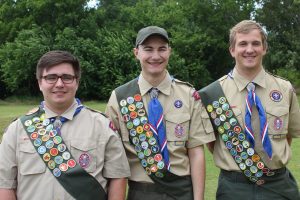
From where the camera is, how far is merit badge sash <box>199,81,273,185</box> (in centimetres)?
355

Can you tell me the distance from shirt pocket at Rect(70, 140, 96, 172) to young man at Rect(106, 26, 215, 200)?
0.49m

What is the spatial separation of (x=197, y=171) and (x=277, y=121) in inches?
28.5

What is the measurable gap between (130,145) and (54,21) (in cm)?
3231

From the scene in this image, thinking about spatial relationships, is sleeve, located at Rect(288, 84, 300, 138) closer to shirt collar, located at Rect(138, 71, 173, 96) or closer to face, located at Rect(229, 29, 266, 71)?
face, located at Rect(229, 29, 266, 71)

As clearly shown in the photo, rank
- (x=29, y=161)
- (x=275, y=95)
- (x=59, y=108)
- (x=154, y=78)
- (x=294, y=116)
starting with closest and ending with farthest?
1. (x=29, y=161)
2. (x=59, y=108)
3. (x=154, y=78)
4. (x=275, y=95)
5. (x=294, y=116)

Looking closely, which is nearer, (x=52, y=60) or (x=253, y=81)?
(x=52, y=60)

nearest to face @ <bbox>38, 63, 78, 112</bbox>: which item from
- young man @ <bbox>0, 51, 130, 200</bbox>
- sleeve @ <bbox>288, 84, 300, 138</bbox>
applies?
young man @ <bbox>0, 51, 130, 200</bbox>

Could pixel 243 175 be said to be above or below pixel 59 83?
below

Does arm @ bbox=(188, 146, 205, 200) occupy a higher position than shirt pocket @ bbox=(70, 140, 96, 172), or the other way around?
shirt pocket @ bbox=(70, 140, 96, 172)

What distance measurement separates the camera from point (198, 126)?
354 centimetres

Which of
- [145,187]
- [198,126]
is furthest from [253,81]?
[145,187]

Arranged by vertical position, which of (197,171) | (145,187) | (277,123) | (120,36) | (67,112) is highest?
(120,36)

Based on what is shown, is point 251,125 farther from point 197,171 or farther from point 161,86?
point 161,86

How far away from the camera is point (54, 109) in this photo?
3.11 meters
